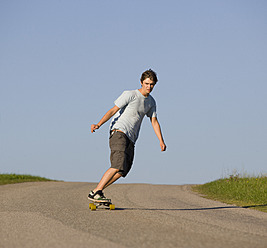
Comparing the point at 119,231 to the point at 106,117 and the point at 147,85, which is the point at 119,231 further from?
the point at 147,85

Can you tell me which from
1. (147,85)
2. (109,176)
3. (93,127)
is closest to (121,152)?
(109,176)

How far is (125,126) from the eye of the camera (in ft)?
23.8

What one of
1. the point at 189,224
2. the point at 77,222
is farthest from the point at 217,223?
the point at 77,222

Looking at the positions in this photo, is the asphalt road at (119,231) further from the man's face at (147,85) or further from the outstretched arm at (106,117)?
the man's face at (147,85)

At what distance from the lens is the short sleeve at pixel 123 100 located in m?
7.30

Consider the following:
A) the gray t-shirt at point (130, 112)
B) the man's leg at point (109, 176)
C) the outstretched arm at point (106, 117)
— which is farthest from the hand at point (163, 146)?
the outstretched arm at point (106, 117)

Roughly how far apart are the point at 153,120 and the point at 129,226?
3045 mm

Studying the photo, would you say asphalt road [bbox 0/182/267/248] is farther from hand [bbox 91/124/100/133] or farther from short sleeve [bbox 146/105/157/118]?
short sleeve [bbox 146/105/157/118]

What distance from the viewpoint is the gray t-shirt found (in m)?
7.29

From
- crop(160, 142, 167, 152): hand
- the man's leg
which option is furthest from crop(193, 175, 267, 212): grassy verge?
the man's leg

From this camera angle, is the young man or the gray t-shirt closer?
the young man

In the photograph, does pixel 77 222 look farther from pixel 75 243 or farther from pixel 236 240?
pixel 236 240

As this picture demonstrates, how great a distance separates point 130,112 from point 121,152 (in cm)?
74

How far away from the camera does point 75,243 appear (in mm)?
4027
